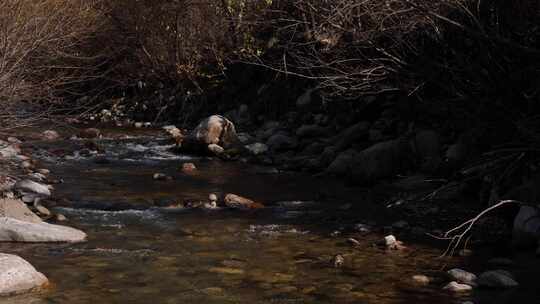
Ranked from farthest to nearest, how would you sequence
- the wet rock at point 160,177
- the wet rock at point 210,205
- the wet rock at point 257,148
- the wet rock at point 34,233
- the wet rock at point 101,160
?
1. the wet rock at point 257,148
2. the wet rock at point 101,160
3. the wet rock at point 160,177
4. the wet rock at point 210,205
5. the wet rock at point 34,233

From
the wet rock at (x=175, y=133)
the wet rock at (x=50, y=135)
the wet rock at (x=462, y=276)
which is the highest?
the wet rock at (x=175, y=133)

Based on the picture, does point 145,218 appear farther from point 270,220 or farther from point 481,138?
point 481,138

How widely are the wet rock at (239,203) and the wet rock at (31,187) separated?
81.8 inches

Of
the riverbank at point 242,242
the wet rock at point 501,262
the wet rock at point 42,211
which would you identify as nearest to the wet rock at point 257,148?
the riverbank at point 242,242

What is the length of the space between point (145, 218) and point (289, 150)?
4.87m

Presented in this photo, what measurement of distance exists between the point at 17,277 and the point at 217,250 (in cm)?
192

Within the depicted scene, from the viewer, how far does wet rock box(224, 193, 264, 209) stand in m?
9.01

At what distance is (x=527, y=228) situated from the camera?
6.99 meters

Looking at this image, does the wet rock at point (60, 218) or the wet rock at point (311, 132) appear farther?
the wet rock at point (311, 132)

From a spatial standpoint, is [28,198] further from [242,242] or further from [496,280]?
[496,280]

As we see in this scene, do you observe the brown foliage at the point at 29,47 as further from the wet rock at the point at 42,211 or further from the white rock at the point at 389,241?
the white rock at the point at 389,241

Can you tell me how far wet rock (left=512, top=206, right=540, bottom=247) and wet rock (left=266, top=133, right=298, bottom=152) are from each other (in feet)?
20.1

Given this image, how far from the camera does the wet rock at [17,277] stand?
5637 millimetres

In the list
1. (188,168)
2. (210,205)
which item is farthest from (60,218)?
(188,168)
